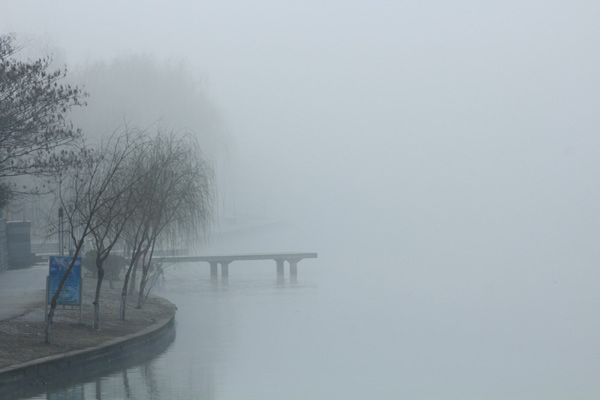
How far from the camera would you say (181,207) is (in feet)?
79.9

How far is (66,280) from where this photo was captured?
54.5 ft

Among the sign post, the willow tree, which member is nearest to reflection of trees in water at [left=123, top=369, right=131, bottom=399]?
the sign post

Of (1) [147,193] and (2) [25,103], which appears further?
(1) [147,193]

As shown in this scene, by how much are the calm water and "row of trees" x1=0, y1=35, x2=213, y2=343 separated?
101 inches

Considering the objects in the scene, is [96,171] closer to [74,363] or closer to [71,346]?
[71,346]

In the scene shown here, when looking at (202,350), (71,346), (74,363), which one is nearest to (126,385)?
(74,363)

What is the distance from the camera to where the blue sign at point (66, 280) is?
1641cm

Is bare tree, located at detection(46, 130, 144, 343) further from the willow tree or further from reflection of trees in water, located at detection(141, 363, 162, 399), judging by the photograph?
reflection of trees in water, located at detection(141, 363, 162, 399)

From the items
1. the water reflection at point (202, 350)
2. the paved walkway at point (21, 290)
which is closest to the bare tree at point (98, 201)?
the paved walkway at point (21, 290)

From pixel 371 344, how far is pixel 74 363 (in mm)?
7924

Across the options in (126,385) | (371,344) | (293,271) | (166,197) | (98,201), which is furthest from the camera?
(293,271)

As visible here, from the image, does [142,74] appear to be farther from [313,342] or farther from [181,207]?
[313,342]

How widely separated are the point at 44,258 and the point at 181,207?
18.8 metres

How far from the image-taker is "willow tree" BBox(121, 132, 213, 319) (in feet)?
68.4
